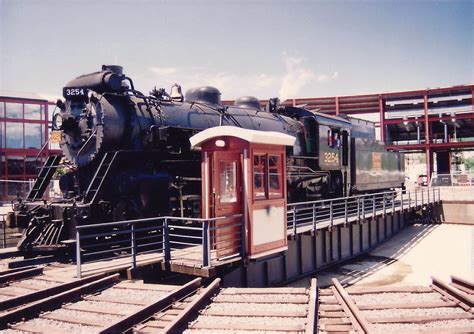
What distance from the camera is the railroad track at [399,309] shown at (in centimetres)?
544

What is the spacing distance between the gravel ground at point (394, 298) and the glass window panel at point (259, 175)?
2861 mm

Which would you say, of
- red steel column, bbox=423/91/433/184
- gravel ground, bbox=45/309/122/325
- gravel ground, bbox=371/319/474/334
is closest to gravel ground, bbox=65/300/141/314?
gravel ground, bbox=45/309/122/325

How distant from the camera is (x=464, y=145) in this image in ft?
118

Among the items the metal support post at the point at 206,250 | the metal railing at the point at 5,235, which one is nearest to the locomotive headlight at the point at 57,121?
the metal railing at the point at 5,235

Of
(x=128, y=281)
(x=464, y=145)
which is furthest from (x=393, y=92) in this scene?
(x=128, y=281)

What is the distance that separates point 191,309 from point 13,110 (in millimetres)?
32542

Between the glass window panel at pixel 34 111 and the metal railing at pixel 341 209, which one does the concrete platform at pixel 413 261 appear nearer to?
the metal railing at pixel 341 209

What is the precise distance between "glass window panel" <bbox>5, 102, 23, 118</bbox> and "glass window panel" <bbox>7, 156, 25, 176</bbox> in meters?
3.34

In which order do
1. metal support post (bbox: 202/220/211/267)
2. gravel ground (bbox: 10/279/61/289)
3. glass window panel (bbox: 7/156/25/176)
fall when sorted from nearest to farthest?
1. gravel ground (bbox: 10/279/61/289)
2. metal support post (bbox: 202/220/211/267)
3. glass window panel (bbox: 7/156/25/176)

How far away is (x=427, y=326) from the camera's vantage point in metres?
5.52

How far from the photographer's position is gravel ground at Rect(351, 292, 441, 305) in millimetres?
6527

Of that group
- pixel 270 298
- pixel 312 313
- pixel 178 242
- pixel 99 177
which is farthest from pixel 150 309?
pixel 99 177

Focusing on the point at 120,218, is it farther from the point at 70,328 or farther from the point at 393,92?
the point at 393,92

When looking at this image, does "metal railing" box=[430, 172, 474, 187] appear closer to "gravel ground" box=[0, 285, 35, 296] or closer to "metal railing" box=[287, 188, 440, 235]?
"metal railing" box=[287, 188, 440, 235]
